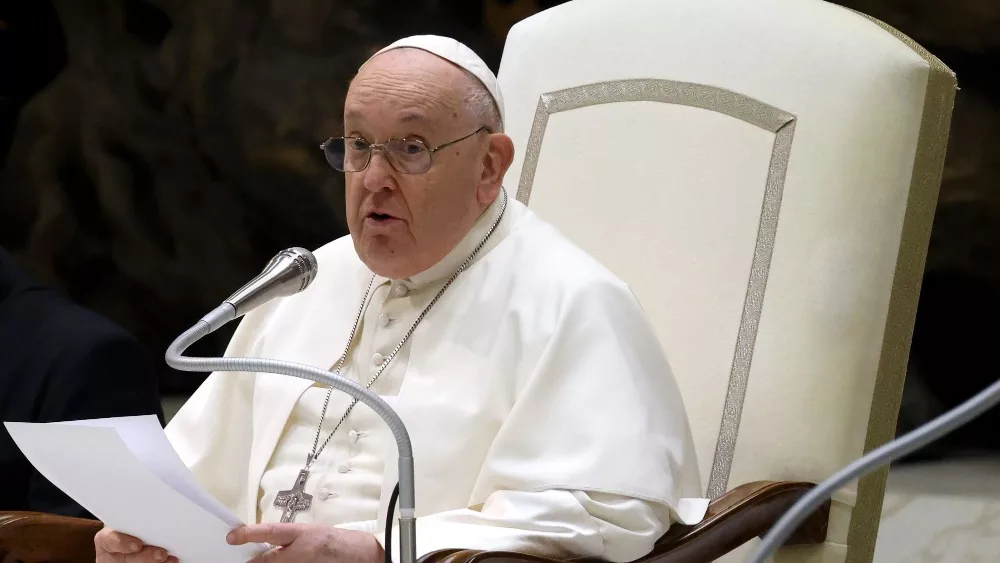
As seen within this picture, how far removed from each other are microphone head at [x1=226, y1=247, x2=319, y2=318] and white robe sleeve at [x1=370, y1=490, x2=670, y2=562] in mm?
529

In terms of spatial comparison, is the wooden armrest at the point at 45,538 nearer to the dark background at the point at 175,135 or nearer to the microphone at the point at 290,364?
the microphone at the point at 290,364

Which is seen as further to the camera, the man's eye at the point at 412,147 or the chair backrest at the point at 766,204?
the chair backrest at the point at 766,204

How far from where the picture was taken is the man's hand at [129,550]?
218cm

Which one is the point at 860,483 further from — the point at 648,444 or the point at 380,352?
the point at 380,352

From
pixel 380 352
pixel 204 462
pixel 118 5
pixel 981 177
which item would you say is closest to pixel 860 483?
pixel 380 352

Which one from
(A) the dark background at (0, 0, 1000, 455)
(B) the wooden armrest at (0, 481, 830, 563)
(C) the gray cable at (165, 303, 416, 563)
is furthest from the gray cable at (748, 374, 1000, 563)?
(A) the dark background at (0, 0, 1000, 455)

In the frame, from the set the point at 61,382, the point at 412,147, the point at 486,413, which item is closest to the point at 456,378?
the point at 486,413

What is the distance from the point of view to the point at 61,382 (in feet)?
10.1

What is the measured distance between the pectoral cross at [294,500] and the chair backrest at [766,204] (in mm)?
844

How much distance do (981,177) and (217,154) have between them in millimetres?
2989

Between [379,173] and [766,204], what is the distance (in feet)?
2.80

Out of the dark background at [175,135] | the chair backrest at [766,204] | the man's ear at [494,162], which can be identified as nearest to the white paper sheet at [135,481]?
the man's ear at [494,162]

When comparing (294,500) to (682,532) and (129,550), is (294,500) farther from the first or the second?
(682,532)

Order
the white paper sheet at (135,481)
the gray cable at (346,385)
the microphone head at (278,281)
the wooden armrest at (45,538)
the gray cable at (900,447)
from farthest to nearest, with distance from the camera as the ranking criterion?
the wooden armrest at (45,538) < the white paper sheet at (135,481) < the microphone head at (278,281) < the gray cable at (346,385) < the gray cable at (900,447)
